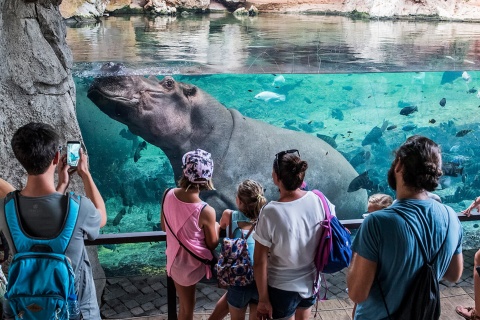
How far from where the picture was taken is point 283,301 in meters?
2.44

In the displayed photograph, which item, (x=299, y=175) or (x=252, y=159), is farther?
(x=252, y=159)

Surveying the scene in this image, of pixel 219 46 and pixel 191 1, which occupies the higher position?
pixel 191 1

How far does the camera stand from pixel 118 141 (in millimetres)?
7719

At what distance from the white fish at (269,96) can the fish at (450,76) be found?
3.20m

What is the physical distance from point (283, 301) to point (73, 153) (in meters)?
1.20

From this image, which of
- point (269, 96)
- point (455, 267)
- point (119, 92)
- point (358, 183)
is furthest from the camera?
point (269, 96)

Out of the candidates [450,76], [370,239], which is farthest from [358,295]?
[450,76]

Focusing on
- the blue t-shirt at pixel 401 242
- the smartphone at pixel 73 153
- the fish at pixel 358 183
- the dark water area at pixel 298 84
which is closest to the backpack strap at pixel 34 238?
the smartphone at pixel 73 153

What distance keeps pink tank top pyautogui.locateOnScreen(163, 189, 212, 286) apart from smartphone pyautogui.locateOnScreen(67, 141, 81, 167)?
0.53 meters

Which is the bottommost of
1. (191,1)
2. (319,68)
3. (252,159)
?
(252,159)

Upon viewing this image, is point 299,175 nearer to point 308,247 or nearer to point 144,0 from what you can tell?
point 308,247

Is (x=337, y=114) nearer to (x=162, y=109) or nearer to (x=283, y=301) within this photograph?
(x=162, y=109)

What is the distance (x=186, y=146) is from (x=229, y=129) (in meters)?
0.69

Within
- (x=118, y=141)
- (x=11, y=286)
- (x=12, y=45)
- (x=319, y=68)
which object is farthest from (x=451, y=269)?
(x=319, y=68)
